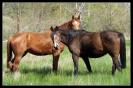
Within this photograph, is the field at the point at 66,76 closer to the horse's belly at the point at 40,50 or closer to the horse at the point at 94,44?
the horse at the point at 94,44

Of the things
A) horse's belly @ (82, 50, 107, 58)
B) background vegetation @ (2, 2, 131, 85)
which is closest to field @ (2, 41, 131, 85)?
background vegetation @ (2, 2, 131, 85)

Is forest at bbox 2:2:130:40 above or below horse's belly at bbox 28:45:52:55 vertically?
above

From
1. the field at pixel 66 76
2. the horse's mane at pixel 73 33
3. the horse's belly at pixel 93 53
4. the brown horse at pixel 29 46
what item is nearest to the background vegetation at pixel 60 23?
the field at pixel 66 76

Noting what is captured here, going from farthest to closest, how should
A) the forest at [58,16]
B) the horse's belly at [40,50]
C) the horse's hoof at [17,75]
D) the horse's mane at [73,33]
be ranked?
the forest at [58,16] < the horse's belly at [40,50] < the horse's mane at [73,33] < the horse's hoof at [17,75]

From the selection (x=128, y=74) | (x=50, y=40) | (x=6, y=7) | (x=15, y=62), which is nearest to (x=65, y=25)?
(x=50, y=40)

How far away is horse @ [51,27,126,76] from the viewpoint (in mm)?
8789

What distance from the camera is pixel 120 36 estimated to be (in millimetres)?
8828

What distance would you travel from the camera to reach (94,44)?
8953mm

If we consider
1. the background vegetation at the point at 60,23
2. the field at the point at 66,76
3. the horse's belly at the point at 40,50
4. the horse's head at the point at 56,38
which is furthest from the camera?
the horse's belly at the point at 40,50

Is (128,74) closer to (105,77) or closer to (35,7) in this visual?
(105,77)

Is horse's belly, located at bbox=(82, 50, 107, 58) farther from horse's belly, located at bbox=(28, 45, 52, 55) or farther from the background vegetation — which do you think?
horse's belly, located at bbox=(28, 45, 52, 55)

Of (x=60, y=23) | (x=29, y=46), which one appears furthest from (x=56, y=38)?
(x=60, y=23)

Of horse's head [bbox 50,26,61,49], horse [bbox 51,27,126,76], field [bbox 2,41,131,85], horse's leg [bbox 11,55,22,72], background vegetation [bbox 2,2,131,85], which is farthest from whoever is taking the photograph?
horse's leg [bbox 11,55,22,72]

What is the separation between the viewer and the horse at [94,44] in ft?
28.8
